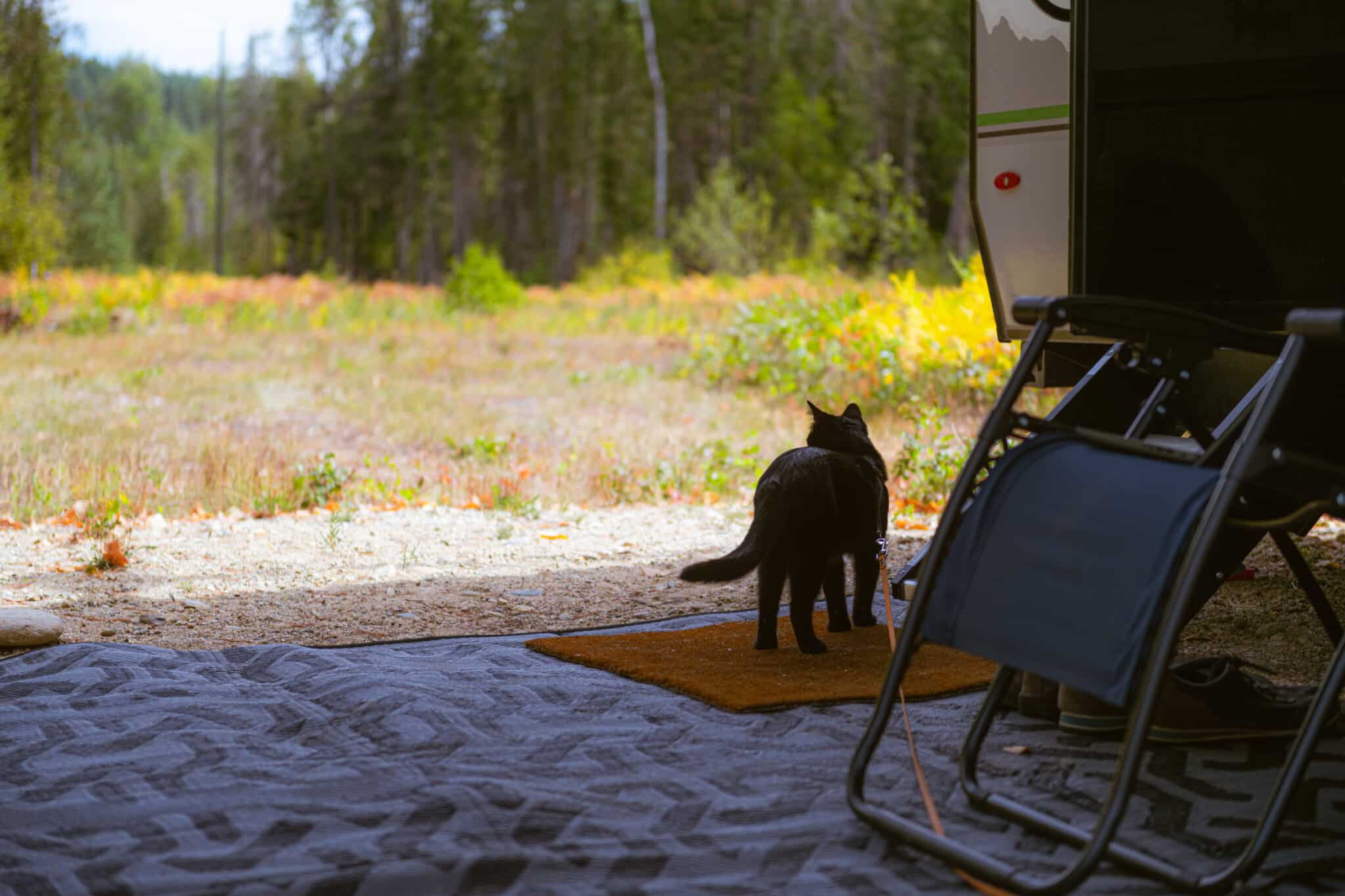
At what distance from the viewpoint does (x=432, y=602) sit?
4598 mm

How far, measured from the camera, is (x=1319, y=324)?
1919mm

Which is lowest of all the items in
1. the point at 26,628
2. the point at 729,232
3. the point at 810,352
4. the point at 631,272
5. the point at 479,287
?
the point at 26,628

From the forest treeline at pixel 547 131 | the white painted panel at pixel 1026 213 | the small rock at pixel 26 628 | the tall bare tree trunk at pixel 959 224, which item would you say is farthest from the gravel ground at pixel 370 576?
the tall bare tree trunk at pixel 959 224

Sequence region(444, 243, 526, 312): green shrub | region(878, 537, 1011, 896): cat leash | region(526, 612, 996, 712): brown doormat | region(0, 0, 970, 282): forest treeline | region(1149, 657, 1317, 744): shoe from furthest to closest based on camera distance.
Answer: region(0, 0, 970, 282): forest treeline < region(444, 243, 526, 312): green shrub < region(526, 612, 996, 712): brown doormat < region(1149, 657, 1317, 744): shoe < region(878, 537, 1011, 896): cat leash

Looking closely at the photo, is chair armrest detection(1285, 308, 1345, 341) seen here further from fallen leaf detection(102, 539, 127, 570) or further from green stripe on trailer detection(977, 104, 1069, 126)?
fallen leaf detection(102, 539, 127, 570)

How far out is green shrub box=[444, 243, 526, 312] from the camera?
18.6 meters

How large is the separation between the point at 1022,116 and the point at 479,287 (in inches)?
583

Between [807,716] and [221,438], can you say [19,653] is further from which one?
[221,438]

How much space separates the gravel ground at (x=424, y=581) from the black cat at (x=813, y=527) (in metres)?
0.79

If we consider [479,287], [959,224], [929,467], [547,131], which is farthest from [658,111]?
[929,467]

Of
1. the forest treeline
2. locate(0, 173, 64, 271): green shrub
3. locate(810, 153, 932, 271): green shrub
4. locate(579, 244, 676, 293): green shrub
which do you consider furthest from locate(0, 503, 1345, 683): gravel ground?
locate(579, 244, 676, 293): green shrub

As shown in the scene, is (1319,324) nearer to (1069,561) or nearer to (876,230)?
(1069,561)

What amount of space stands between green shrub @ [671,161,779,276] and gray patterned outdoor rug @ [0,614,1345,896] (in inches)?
725

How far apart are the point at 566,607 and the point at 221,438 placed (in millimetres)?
4299
